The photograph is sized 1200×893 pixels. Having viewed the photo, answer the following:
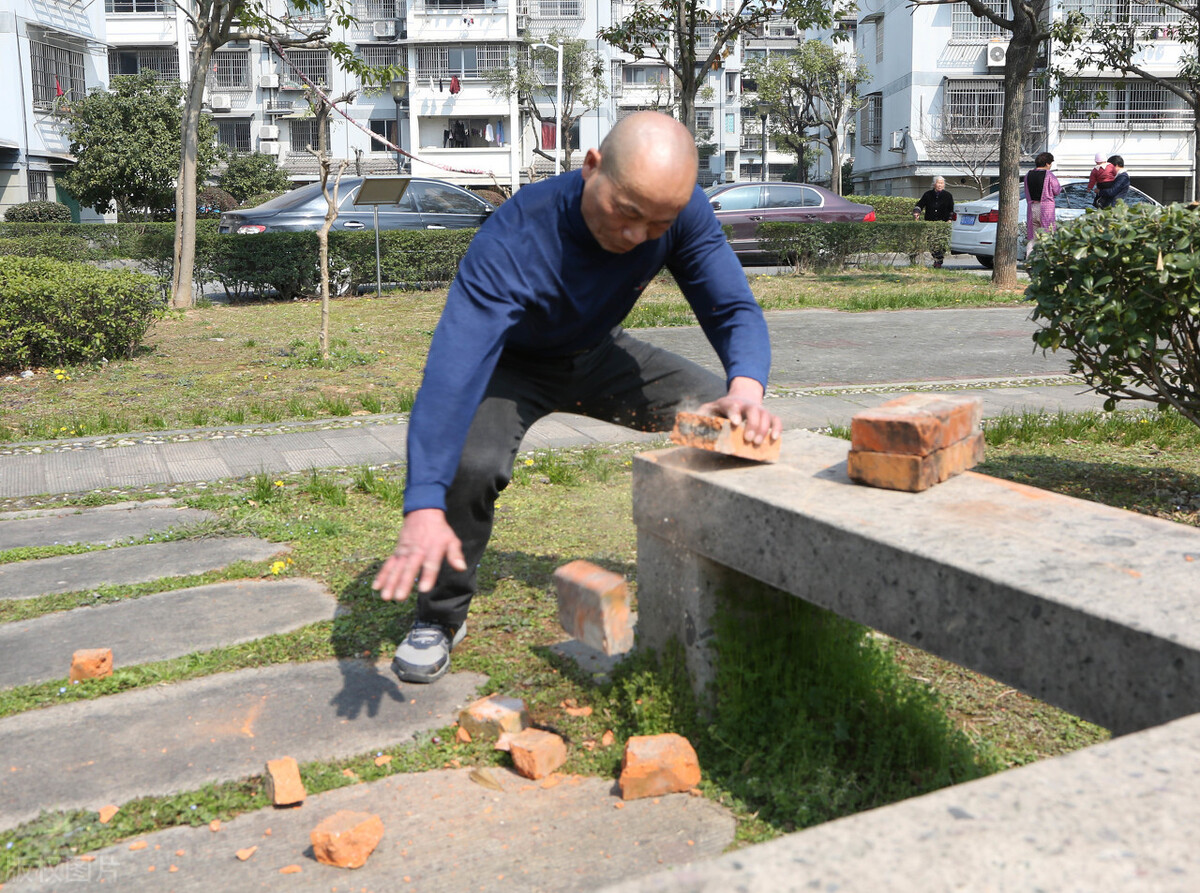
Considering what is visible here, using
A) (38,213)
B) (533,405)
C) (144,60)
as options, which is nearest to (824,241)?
(533,405)

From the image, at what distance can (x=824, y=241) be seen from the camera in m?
17.6

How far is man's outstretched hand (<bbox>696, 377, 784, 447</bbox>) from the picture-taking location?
2.79m

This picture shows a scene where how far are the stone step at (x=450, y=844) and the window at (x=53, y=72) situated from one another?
38128mm

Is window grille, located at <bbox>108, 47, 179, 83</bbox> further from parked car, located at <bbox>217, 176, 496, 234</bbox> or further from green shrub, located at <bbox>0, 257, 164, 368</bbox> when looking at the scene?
green shrub, located at <bbox>0, 257, 164, 368</bbox>

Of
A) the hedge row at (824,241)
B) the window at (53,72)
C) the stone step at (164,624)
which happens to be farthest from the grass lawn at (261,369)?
the window at (53,72)

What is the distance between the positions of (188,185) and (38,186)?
26.5 meters

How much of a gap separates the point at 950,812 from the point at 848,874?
8.1 inches

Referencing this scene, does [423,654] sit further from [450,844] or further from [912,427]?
[912,427]

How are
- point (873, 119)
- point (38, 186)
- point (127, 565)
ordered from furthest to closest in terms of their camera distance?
point (873, 119) → point (38, 186) → point (127, 565)

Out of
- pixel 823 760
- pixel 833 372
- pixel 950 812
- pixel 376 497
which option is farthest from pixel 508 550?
pixel 833 372

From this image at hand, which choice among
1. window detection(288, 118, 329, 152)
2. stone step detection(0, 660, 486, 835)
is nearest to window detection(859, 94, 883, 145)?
window detection(288, 118, 329, 152)

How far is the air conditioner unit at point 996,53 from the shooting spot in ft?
140

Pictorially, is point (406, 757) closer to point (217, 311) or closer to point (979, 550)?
point (979, 550)

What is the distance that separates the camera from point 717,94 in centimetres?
6638
